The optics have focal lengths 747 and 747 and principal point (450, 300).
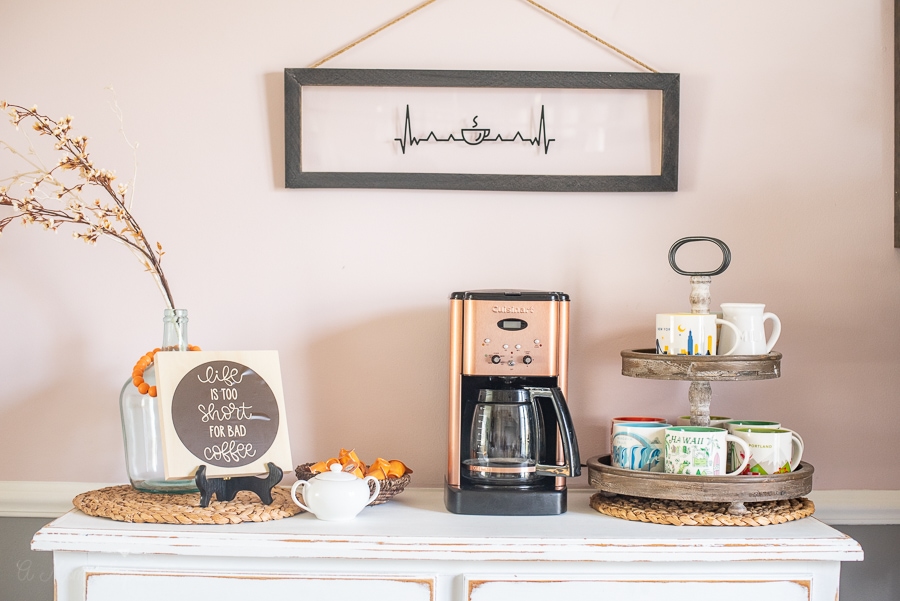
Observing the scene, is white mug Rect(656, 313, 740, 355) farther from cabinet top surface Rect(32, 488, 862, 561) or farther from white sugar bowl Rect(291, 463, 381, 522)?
white sugar bowl Rect(291, 463, 381, 522)

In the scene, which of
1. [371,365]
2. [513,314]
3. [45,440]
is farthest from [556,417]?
[45,440]

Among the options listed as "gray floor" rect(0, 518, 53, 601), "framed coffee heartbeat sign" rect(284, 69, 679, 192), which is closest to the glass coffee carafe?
"framed coffee heartbeat sign" rect(284, 69, 679, 192)

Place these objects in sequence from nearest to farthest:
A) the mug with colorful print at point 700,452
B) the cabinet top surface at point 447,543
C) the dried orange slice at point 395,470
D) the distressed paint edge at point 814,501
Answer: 1. the cabinet top surface at point 447,543
2. the mug with colorful print at point 700,452
3. the dried orange slice at point 395,470
4. the distressed paint edge at point 814,501

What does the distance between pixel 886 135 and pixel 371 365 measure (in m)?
1.13

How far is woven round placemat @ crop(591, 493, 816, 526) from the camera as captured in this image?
3.87ft

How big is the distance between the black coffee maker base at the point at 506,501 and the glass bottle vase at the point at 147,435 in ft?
1.54

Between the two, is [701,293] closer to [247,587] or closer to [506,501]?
[506,501]

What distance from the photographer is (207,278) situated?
1.49 meters

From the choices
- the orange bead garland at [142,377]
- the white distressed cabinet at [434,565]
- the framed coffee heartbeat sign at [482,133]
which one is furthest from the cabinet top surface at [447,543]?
the framed coffee heartbeat sign at [482,133]

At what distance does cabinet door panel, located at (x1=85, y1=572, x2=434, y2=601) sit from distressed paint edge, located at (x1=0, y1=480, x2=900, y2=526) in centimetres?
43

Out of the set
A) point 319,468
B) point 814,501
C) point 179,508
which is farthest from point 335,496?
point 814,501

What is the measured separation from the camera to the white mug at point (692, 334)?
125cm

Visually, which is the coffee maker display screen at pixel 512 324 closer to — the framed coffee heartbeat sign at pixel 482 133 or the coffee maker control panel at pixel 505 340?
the coffee maker control panel at pixel 505 340

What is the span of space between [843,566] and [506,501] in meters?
0.78
